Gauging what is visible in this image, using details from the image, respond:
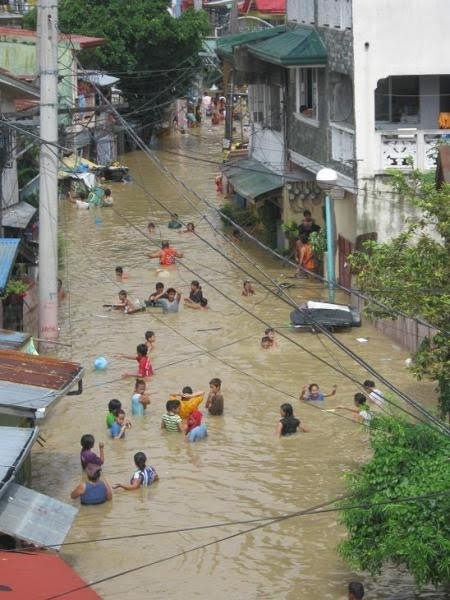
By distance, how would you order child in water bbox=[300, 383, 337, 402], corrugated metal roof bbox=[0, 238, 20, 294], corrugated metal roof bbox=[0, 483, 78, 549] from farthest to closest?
1. corrugated metal roof bbox=[0, 238, 20, 294]
2. child in water bbox=[300, 383, 337, 402]
3. corrugated metal roof bbox=[0, 483, 78, 549]

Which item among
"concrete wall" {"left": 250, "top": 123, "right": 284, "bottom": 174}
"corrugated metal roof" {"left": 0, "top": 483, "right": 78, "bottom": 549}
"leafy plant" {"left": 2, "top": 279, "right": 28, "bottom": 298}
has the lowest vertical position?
"corrugated metal roof" {"left": 0, "top": 483, "right": 78, "bottom": 549}

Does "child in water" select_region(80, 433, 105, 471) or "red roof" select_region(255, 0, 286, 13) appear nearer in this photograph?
"child in water" select_region(80, 433, 105, 471)

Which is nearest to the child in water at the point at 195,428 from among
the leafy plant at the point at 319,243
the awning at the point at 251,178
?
the leafy plant at the point at 319,243

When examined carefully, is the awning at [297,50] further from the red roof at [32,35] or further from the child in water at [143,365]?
the red roof at [32,35]

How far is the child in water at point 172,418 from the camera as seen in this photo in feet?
61.4

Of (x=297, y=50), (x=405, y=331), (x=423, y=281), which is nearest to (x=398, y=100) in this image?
(x=297, y=50)

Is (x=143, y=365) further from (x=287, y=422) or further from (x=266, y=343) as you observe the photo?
(x=287, y=422)

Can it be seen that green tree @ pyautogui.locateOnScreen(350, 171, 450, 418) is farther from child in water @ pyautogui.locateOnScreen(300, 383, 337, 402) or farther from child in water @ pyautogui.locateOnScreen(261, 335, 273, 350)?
child in water @ pyautogui.locateOnScreen(261, 335, 273, 350)

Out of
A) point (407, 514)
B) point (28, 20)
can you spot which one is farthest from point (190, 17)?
point (407, 514)

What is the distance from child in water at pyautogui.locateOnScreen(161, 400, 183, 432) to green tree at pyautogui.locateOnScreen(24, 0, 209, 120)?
31065 mm

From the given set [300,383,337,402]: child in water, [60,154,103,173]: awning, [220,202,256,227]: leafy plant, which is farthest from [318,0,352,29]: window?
[60,154,103,173]: awning

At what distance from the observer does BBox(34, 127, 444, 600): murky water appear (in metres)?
14.0

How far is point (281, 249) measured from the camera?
1249 inches

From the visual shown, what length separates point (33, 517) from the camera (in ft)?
42.1
